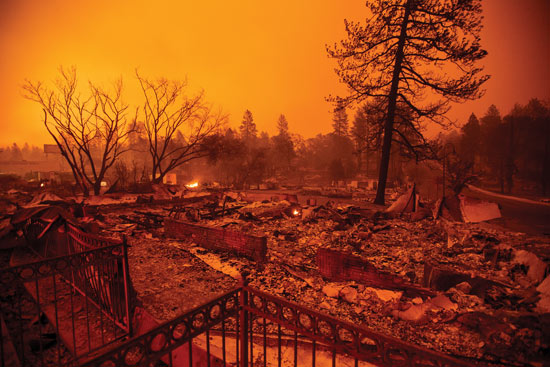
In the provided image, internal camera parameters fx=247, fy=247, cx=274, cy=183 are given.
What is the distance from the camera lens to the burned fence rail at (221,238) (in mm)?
6744

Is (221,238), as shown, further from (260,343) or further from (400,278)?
(400,278)

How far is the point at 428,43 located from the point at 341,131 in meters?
51.5

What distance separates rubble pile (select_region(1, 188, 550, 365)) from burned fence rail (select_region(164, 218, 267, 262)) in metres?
0.14

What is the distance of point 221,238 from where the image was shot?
24.9 ft

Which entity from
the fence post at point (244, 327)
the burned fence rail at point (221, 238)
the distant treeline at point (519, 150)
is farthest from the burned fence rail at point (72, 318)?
the distant treeline at point (519, 150)

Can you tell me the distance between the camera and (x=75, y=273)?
4652 mm

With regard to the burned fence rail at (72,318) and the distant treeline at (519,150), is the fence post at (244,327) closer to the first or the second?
the burned fence rail at (72,318)

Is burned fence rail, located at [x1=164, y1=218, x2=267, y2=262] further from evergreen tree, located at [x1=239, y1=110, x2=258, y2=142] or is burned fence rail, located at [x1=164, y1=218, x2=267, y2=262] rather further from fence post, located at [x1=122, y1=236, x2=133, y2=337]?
evergreen tree, located at [x1=239, y1=110, x2=258, y2=142]

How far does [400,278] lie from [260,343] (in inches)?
113

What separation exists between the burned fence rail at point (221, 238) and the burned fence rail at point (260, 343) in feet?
6.70

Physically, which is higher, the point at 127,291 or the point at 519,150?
the point at 519,150

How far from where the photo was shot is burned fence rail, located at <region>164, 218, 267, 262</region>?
22.1 ft

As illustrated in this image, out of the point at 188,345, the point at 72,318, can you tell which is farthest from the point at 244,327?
the point at 72,318

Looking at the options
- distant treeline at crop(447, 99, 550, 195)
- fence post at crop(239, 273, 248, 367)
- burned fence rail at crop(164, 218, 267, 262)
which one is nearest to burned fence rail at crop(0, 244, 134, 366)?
fence post at crop(239, 273, 248, 367)
